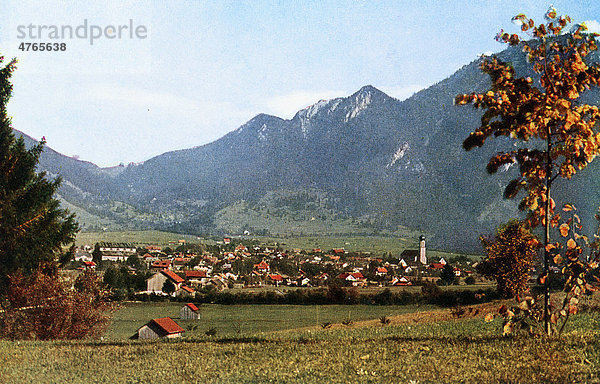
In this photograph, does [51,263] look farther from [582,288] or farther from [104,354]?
[582,288]

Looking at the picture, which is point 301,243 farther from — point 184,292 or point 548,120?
point 548,120

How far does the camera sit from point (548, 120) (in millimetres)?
8180

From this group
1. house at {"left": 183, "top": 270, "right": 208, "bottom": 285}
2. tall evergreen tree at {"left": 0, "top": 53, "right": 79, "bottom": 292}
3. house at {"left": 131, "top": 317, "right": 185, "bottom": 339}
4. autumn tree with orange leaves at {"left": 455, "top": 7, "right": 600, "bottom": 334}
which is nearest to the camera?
autumn tree with orange leaves at {"left": 455, "top": 7, "right": 600, "bottom": 334}

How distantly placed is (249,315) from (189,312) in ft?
16.7

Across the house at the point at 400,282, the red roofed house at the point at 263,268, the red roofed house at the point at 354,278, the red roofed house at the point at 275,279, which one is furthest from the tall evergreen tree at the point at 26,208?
the house at the point at 400,282

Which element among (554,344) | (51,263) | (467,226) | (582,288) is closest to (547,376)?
(554,344)

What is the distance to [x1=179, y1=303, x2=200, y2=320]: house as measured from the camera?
35.6m

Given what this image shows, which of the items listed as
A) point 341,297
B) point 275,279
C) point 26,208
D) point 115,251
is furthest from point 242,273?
point 26,208

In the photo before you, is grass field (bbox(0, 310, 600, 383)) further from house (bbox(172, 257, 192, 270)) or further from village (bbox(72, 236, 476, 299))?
house (bbox(172, 257, 192, 270))

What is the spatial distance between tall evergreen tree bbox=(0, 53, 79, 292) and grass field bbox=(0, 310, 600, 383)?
11924mm

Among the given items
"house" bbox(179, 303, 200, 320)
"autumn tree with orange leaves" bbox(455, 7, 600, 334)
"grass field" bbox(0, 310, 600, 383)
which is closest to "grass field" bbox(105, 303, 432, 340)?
"house" bbox(179, 303, 200, 320)

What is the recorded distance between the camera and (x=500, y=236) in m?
37.3

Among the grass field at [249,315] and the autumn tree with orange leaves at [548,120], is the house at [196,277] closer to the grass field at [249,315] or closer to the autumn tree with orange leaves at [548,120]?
the grass field at [249,315]

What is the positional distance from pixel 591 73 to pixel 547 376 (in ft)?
A: 16.5
